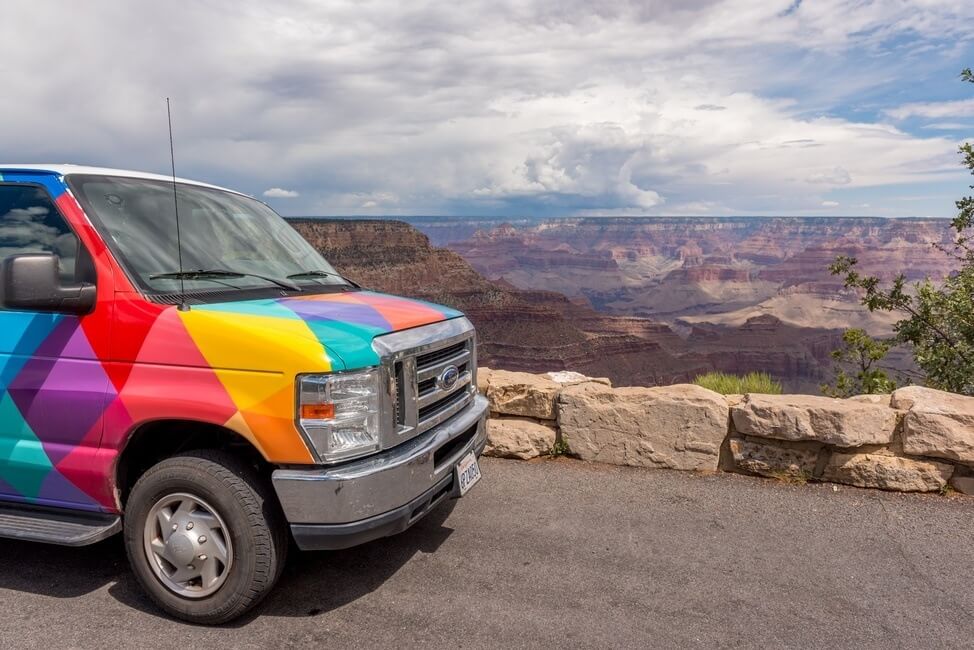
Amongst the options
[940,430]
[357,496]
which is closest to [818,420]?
[940,430]

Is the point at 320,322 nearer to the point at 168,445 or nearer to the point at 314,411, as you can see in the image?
the point at 314,411

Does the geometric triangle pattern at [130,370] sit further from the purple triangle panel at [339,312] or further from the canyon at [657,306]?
the canyon at [657,306]

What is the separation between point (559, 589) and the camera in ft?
10.9

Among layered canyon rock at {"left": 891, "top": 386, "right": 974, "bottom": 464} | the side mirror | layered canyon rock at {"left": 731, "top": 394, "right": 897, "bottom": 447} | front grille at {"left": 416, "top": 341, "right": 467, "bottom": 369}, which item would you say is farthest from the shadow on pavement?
layered canyon rock at {"left": 891, "top": 386, "right": 974, "bottom": 464}

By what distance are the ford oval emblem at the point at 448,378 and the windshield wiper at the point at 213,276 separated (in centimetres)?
100

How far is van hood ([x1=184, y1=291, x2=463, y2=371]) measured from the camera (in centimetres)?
278

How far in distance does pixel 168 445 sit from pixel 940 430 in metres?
4.84

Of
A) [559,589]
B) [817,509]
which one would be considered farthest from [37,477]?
[817,509]

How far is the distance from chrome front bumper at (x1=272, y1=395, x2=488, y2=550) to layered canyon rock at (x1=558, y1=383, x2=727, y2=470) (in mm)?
2374

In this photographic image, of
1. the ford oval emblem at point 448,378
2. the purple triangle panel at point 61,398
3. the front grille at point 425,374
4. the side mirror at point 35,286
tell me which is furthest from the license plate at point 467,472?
the side mirror at point 35,286

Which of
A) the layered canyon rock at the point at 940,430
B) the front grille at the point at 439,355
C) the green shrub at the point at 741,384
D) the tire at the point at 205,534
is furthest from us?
the green shrub at the point at 741,384

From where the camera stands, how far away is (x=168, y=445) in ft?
10.6

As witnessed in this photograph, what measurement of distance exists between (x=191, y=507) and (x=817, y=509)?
3842 mm

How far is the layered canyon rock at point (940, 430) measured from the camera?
4.39m
